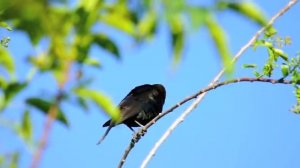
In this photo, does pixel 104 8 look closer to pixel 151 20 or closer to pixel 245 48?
pixel 151 20

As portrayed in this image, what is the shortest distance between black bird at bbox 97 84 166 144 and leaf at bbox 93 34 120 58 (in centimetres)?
522

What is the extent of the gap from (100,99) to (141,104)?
231 inches

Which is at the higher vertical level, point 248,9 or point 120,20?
point 120,20

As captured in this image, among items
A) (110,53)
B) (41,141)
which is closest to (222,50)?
(110,53)

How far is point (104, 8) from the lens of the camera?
3.87ft

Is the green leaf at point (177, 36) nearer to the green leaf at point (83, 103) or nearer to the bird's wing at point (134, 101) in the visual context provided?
the green leaf at point (83, 103)

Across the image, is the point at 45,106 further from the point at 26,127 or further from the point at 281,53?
the point at 281,53

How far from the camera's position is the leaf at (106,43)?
117 cm

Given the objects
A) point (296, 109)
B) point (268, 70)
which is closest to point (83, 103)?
point (268, 70)

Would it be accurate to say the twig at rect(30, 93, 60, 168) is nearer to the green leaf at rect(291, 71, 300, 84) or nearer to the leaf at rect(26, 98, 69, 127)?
the leaf at rect(26, 98, 69, 127)

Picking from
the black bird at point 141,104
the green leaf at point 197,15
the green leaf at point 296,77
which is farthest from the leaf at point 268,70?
the black bird at point 141,104

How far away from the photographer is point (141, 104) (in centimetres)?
704

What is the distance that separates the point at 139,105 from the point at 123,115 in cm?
47

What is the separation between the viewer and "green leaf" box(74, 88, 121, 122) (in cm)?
116
